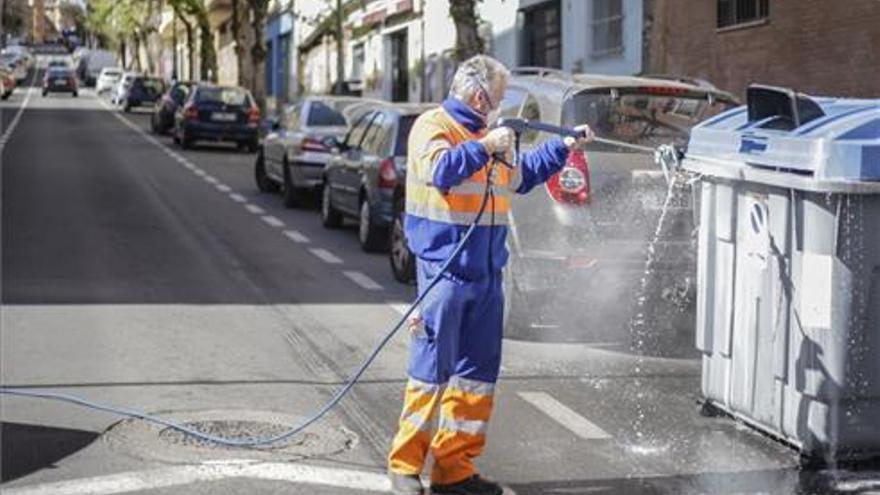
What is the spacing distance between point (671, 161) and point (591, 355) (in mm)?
1888

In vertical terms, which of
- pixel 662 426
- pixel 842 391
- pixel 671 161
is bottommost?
pixel 662 426

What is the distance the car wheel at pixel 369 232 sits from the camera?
13414 millimetres

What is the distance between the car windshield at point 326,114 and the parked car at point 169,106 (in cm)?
1827

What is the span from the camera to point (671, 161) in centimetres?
716

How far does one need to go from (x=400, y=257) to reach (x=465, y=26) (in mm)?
7946

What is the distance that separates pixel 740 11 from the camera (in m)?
18.4

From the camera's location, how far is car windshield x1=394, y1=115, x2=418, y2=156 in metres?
12.9

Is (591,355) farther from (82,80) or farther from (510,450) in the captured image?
(82,80)

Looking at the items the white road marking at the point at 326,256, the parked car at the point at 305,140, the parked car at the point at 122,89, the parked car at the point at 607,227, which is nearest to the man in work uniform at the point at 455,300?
the parked car at the point at 607,227

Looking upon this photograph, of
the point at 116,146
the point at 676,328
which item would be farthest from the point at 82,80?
the point at 676,328

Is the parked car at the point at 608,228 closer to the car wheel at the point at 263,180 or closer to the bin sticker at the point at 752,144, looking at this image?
the bin sticker at the point at 752,144

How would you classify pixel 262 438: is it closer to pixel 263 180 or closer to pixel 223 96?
pixel 263 180

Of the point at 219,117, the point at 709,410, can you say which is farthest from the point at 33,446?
the point at 219,117

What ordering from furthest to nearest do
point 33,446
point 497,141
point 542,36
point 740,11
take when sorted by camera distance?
point 542,36, point 740,11, point 33,446, point 497,141
